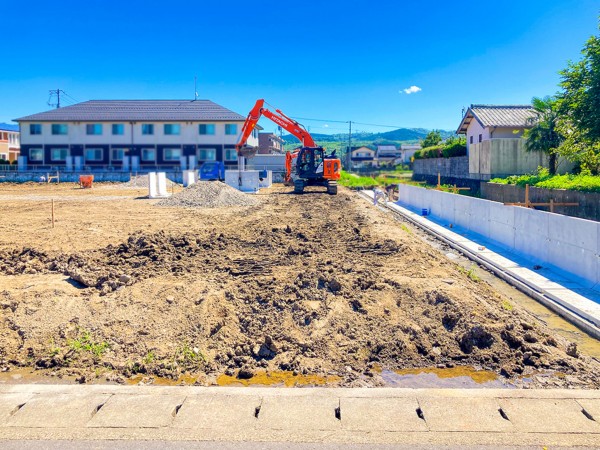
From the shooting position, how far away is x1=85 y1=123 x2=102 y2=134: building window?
55.1 meters

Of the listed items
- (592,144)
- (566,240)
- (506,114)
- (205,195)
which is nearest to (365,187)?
(506,114)

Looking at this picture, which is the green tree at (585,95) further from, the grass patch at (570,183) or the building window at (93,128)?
the building window at (93,128)

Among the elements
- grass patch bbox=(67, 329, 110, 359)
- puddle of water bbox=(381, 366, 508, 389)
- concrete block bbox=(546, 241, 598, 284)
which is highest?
concrete block bbox=(546, 241, 598, 284)

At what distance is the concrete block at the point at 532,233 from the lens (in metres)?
11.9

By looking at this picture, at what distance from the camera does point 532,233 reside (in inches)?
497

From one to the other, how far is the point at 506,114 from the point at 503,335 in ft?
106

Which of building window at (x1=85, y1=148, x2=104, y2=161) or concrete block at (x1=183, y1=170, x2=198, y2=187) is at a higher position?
building window at (x1=85, y1=148, x2=104, y2=161)

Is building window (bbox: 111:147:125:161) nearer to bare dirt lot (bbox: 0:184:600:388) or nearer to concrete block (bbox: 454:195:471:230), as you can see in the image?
concrete block (bbox: 454:195:471:230)

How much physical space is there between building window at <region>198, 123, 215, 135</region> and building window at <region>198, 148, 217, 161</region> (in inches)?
67.3

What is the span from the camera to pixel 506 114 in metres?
35.9

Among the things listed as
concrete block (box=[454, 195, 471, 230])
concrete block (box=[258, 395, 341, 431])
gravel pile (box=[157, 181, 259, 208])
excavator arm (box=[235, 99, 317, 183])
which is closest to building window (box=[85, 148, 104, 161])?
excavator arm (box=[235, 99, 317, 183])

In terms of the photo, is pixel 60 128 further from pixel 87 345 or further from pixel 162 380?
pixel 162 380

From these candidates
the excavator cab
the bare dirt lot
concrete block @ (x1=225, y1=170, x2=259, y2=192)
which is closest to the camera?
the bare dirt lot

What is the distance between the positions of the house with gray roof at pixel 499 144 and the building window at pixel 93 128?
118ft
